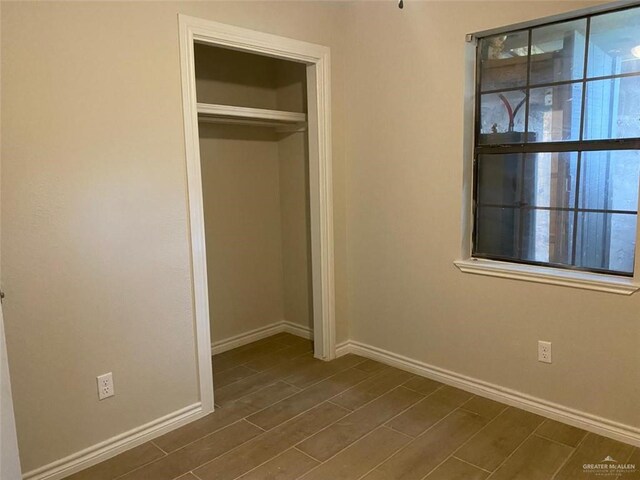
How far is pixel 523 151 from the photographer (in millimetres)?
2771

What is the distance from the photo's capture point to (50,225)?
7.10ft

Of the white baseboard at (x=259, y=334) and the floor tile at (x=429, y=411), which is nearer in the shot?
the floor tile at (x=429, y=411)

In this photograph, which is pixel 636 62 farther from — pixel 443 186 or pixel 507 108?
pixel 443 186

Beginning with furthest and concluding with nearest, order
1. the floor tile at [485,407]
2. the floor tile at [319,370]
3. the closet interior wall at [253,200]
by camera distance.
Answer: the closet interior wall at [253,200], the floor tile at [319,370], the floor tile at [485,407]

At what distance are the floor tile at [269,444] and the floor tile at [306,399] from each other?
6 cm

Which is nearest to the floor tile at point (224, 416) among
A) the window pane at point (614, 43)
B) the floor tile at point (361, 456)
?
the floor tile at point (361, 456)

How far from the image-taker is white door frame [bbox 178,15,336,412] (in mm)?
2602

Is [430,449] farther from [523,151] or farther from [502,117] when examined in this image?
[502,117]

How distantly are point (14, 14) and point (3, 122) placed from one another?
0.45 meters

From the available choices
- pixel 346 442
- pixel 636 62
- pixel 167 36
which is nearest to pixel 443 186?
pixel 636 62

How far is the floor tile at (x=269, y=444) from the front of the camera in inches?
90.9

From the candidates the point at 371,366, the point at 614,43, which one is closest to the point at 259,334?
the point at 371,366

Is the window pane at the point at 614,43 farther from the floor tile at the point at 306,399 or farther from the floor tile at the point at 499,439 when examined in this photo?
the floor tile at the point at 306,399

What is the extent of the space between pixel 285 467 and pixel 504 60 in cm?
252
